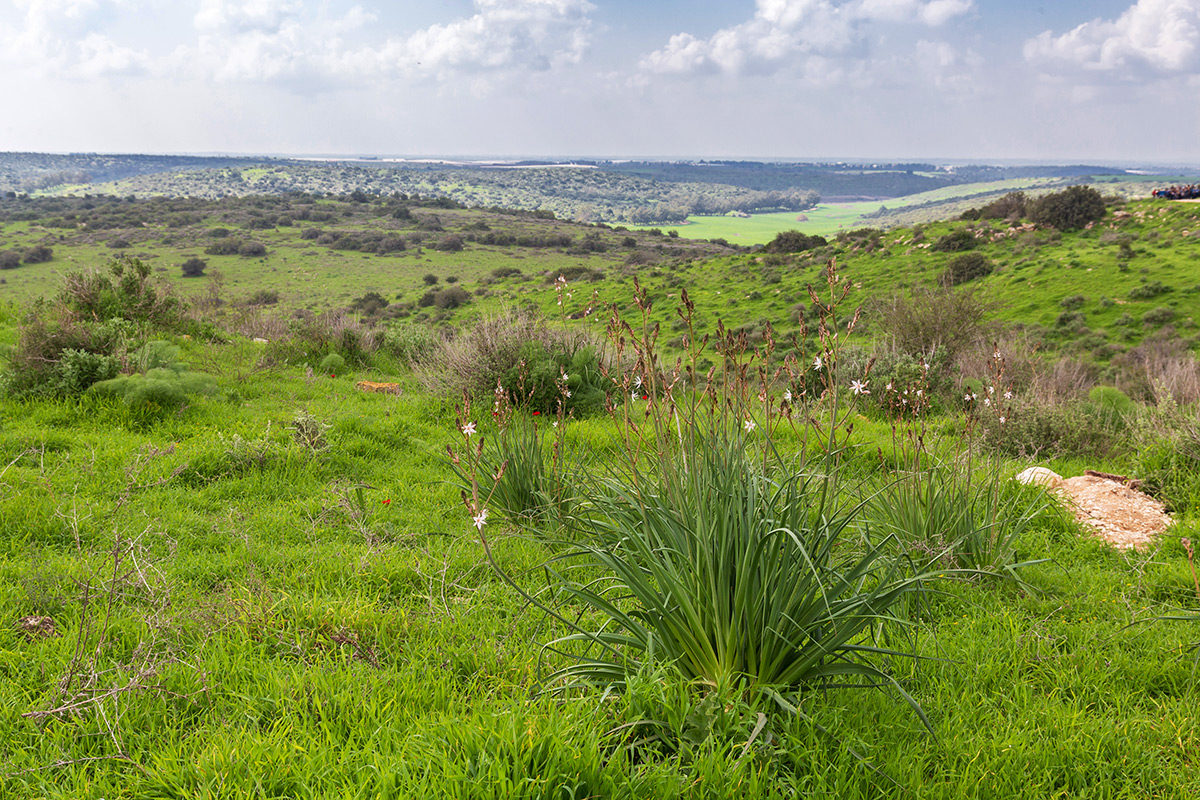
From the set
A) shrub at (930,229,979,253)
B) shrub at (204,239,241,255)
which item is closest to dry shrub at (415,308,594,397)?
shrub at (930,229,979,253)

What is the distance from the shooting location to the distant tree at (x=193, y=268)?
57566 millimetres

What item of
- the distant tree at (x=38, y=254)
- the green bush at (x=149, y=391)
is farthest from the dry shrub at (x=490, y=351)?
the distant tree at (x=38, y=254)

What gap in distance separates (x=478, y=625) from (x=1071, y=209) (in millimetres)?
57338

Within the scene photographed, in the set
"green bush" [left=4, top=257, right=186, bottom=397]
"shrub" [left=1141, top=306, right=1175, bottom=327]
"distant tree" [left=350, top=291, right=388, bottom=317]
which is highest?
A: "green bush" [left=4, top=257, right=186, bottom=397]

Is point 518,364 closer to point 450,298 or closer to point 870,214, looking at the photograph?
point 450,298

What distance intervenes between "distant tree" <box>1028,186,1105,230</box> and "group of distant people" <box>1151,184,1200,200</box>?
17.3 feet

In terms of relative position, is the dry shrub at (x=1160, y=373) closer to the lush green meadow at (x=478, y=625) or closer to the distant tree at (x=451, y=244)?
the lush green meadow at (x=478, y=625)

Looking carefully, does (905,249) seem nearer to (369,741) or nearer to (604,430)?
(604,430)

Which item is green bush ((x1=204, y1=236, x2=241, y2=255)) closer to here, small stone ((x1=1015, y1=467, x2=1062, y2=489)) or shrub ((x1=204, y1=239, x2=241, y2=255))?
shrub ((x1=204, y1=239, x2=241, y2=255))

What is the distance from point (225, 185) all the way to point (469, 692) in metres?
162

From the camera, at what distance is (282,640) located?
10.1 feet

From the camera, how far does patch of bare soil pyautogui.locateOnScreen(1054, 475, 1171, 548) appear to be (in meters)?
5.07

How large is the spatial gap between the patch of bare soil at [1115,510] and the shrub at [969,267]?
38963 millimetres

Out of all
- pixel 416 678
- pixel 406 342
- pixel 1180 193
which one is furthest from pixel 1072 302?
pixel 416 678
